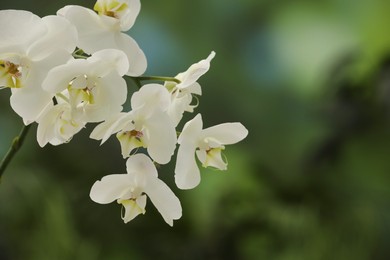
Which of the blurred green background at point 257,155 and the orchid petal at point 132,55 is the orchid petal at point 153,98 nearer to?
the orchid petal at point 132,55

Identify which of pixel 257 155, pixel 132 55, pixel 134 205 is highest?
pixel 132 55

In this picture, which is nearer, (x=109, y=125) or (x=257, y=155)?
(x=109, y=125)

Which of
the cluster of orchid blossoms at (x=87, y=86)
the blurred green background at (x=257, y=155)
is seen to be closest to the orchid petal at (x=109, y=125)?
the cluster of orchid blossoms at (x=87, y=86)

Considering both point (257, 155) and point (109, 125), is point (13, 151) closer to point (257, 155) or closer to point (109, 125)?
point (109, 125)

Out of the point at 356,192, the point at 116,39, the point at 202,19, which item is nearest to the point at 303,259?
the point at 356,192

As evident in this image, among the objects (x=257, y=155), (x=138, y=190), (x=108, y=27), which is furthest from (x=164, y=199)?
(x=257, y=155)

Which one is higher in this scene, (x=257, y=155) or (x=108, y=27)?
(x=108, y=27)
